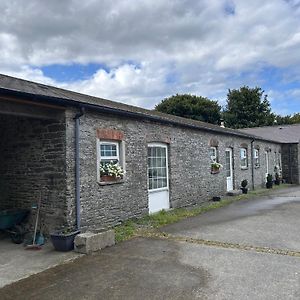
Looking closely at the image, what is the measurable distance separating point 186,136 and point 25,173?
678cm

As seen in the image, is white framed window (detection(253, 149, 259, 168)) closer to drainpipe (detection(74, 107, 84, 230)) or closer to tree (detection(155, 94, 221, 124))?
drainpipe (detection(74, 107, 84, 230))

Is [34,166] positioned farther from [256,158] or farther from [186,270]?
[256,158]

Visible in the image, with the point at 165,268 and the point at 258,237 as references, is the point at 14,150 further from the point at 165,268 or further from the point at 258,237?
the point at 258,237

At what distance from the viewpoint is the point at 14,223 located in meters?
8.46

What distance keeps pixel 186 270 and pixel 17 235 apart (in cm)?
440

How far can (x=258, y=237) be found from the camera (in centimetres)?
805

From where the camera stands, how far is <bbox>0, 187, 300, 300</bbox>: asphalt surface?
15.7 feet

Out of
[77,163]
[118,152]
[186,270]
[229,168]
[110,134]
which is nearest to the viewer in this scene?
[186,270]

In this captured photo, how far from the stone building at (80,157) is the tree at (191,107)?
2929 centimetres

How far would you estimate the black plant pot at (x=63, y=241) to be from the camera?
279 inches

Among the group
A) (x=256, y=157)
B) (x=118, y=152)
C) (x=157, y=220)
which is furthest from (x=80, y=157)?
(x=256, y=157)

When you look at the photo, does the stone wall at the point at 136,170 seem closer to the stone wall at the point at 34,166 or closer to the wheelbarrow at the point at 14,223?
the stone wall at the point at 34,166

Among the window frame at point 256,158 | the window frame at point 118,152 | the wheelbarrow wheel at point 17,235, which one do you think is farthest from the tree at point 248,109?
the wheelbarrow wheel at point 17,235

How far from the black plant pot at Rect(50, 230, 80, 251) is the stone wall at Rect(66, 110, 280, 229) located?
81 cm
